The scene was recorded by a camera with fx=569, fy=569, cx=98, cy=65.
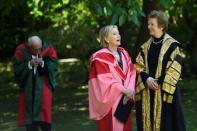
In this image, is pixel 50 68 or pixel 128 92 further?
pixel 50 68

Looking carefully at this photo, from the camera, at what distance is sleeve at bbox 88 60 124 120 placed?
24.6ft

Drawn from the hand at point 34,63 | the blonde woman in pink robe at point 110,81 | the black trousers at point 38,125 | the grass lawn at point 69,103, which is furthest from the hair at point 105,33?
the grass lawn at point 69,103

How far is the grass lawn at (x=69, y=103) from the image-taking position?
11984 mm

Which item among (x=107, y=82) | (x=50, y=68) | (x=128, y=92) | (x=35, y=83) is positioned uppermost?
(x=50, y=68)

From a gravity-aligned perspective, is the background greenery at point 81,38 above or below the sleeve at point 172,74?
above

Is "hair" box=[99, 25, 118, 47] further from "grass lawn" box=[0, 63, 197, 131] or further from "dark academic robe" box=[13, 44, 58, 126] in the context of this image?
"grass lawn" box=[0, 63, 197, 131]

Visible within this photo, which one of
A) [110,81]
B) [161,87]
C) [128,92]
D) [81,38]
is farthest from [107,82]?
[81,38]

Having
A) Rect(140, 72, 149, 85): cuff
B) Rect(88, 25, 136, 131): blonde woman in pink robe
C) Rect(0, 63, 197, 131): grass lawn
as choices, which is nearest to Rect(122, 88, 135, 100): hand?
Rect(88, 25, 136, 131): blonde woman in pink robe

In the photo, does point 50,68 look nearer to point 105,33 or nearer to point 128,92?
point 105,33

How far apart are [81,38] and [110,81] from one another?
1199cm

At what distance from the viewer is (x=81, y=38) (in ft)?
63.7

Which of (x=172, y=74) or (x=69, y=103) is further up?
(x=172, y=74)

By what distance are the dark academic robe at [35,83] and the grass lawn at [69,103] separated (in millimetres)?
2245

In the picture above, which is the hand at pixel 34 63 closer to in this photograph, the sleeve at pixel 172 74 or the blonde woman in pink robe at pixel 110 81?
the blonde woman in pink robe at pixel 110 81
